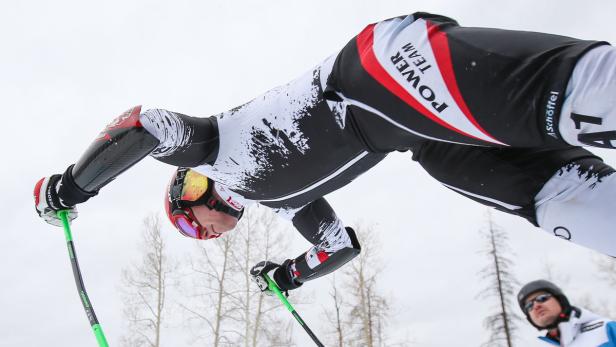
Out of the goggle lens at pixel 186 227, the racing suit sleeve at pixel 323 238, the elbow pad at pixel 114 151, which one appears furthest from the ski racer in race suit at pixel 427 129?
the goggle lens at pixel 186 227

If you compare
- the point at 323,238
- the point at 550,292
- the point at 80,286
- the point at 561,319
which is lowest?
the point at 561,319

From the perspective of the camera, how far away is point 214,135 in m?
2.07

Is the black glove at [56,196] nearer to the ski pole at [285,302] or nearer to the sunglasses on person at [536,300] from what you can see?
the ski pole at [285,302]

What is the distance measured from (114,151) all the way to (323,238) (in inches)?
54.8

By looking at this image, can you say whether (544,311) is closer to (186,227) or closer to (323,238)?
(323,238)

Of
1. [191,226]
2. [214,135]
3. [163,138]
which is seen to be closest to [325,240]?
[191,226]

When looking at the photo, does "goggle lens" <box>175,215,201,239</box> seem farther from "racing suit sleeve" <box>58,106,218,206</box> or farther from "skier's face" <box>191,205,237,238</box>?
"racing suit sleeve" <box>58,106,218,206</box>

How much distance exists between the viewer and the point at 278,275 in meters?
3.38

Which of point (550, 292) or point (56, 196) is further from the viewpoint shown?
point (550, 292)

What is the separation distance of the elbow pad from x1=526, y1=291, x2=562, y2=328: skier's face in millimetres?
2624

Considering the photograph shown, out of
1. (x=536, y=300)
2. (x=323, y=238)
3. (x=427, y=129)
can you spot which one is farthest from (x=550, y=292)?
(x=427, y=129)

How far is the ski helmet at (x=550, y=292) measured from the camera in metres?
2.91

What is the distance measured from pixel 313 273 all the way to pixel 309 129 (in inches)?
60.0

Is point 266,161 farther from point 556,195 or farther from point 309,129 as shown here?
point 556,195
